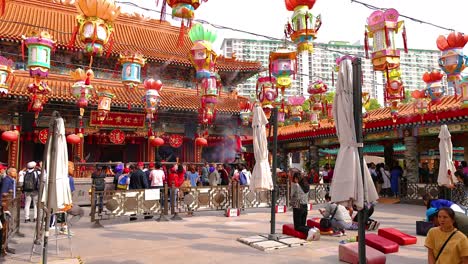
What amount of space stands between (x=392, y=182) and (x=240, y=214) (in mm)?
7515

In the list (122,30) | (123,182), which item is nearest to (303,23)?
(123,182)

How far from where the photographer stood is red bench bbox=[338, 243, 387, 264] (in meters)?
5.09

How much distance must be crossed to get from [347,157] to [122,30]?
724 inches

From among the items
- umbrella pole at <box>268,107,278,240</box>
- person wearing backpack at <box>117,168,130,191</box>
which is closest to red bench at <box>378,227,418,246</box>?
umbrella pole at <box>268,107,278,240</box>

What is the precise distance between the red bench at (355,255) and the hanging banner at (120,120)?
13.1m

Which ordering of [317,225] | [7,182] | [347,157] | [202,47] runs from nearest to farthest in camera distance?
[347,157] → [317,225] → [7,182] → [202,47]

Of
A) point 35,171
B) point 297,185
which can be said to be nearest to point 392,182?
point 297,185

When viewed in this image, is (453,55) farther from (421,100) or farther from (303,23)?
(303,23)

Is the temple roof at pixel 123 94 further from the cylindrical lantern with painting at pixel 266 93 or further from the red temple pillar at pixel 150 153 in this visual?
the cylindrical lantern with painting at pixel 266 93

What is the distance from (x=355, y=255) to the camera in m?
5.29

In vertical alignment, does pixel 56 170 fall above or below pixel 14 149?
below

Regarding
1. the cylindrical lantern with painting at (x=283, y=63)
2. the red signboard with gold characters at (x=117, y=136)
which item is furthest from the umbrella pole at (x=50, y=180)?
the red signboard with gold characters at (x=117, y=136)

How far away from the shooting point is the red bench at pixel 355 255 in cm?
509

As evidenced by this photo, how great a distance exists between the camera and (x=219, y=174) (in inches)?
541
